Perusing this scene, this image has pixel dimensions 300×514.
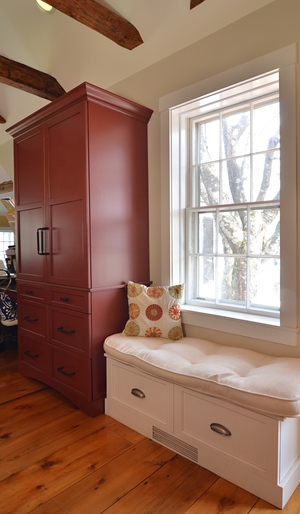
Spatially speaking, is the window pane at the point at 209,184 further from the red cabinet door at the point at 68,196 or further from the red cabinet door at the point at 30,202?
the red cabinet door at the point at 30,202

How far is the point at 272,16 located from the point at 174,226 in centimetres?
142

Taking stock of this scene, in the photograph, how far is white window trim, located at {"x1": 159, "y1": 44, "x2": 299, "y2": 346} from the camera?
1827 mm

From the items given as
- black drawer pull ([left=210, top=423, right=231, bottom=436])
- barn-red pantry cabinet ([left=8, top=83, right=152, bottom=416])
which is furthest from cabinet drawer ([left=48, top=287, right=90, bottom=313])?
black drawer pull ([left=210, top=423, right=231, bottom=436])

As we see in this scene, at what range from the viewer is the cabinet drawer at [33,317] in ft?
8.78

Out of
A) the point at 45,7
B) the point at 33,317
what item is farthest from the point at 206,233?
the point at 45,7

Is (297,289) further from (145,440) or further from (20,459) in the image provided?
(20,459)

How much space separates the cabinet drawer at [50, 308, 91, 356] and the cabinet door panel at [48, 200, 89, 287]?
0.24 m

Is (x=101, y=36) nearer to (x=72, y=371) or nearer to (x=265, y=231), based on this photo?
(x=265, y=231)

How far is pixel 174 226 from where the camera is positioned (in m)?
2.50

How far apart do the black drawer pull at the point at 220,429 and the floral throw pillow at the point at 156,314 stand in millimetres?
716

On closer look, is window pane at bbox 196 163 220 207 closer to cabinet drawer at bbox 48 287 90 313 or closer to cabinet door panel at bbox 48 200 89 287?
cabinet door panel at bbox 48 200 89 287

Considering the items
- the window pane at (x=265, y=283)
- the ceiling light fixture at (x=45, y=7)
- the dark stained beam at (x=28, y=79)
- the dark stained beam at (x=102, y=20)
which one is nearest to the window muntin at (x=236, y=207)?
the window pane at (x=265, y=283)

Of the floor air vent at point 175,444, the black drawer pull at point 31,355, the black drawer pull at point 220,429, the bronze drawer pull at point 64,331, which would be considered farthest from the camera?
the black drawer pull at point 31,355

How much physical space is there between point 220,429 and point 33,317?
1.85 meters
